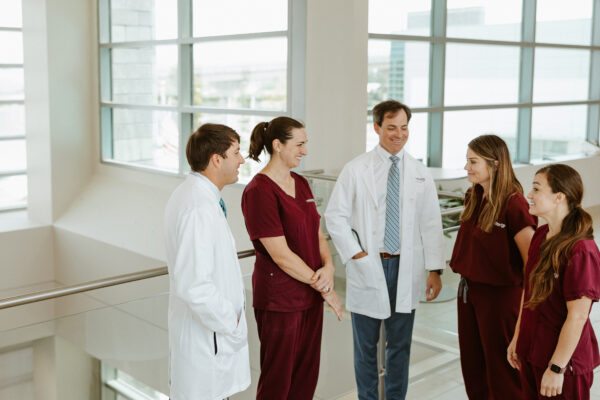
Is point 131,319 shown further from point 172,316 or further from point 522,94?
point 522,94

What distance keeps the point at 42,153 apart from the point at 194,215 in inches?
348

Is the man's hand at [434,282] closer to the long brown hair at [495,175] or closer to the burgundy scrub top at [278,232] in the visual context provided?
the long brown hair at [495,175]

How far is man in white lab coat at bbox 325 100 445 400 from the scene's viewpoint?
3.47 metres

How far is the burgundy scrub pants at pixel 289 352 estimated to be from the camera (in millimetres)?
3113

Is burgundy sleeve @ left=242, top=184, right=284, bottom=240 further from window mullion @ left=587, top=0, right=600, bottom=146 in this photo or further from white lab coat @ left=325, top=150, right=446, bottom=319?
window mullion @ left=587, top=0, right=600, bottom=146

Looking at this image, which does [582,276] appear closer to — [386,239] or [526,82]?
[386,239]

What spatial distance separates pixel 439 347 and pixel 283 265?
2.21 m

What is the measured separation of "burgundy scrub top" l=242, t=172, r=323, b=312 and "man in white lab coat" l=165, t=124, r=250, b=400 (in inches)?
15.4

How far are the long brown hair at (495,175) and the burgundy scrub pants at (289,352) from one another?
91 cm

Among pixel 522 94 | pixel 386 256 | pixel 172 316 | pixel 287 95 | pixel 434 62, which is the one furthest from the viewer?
pixel 522 94

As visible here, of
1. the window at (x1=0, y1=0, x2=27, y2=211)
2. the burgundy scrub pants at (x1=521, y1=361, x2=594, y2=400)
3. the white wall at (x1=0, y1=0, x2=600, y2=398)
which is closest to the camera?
the burgundy scrub pants at (x1=521, y1=361, x2=594, y2=400)

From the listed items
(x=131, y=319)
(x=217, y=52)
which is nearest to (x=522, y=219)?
(x=131, y=319)

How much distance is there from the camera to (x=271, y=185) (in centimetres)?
308

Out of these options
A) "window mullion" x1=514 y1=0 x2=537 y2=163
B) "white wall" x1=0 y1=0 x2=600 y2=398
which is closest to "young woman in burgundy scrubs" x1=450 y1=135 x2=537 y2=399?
"white wall" x1=0 y1=0 x2=600 y2=398
